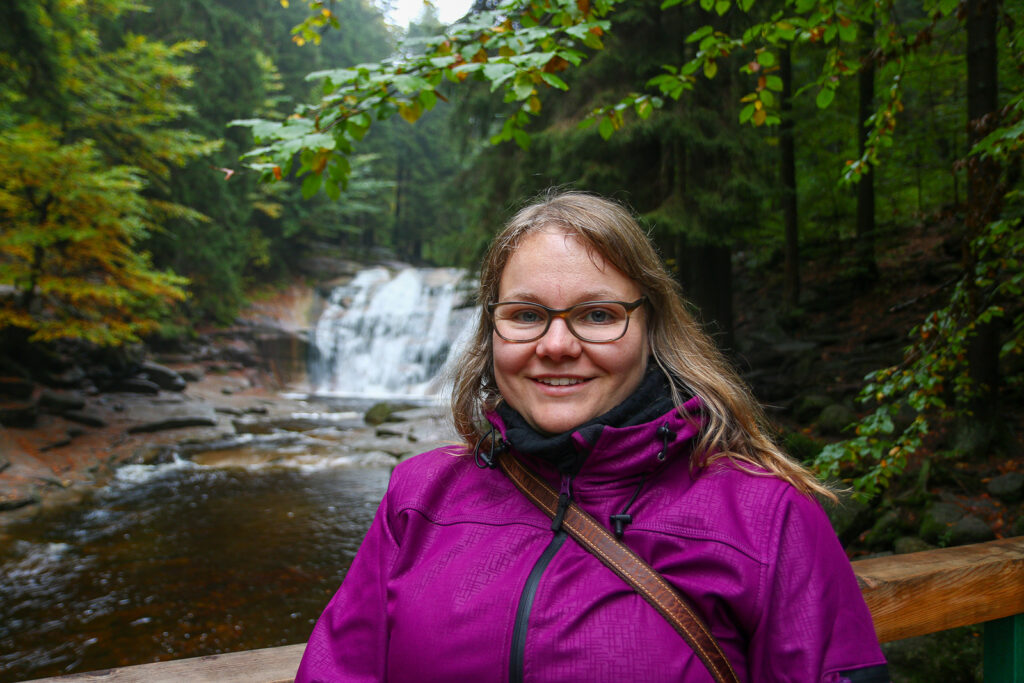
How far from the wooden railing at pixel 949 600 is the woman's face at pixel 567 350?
857 mm

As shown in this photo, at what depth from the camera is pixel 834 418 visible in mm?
7875

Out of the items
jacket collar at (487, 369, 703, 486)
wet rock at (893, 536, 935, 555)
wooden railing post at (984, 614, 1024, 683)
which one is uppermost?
jacket collar at (487, 369, 703, 486)

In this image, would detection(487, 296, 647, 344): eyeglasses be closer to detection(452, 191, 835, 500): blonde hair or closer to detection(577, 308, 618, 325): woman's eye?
detection(577, 308, 618, 325): woman's eye

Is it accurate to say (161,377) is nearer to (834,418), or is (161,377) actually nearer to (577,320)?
(834,418)

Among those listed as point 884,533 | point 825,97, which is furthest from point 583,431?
point 884,533

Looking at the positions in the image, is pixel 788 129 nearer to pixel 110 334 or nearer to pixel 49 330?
pixel 110 334

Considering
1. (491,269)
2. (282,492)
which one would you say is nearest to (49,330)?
(282,492)

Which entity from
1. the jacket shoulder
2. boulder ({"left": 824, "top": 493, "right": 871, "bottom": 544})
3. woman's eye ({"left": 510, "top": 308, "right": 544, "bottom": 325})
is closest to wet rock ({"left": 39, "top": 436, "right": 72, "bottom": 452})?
boulder ({"left": 824, "top": 493, "right": 871, "bottom": 544})

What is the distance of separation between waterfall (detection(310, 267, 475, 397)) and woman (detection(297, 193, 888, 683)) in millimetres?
18844

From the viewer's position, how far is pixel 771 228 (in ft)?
38.7

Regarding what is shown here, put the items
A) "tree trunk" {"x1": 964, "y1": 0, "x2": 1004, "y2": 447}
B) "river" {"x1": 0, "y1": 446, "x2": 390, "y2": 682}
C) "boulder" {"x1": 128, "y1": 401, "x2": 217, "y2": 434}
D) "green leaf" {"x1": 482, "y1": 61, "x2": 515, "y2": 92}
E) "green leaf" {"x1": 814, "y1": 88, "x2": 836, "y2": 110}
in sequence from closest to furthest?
"green leaf" {"x1": 482, "y1": 61, "x2": 515, "y2": 92}, "green leaf" {"x1": 814, "y1": 88, "x2": 836, "y2": 110}, "river" {"x1": 0, "y1": 446, "x2": 390, "y2": 682}, "tree trunk" {"x1": 964, "y1": 0, "x2": 1004, "y2": 447}, "boulder" {"x1": 128, "y1": 401, "x2": 217, "y2": 434}

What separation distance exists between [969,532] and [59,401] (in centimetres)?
1367

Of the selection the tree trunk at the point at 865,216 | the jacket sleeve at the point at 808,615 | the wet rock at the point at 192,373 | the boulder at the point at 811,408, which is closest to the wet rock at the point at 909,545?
the boulder at the point at 811,408

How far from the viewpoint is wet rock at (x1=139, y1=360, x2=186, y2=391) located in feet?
51.1
